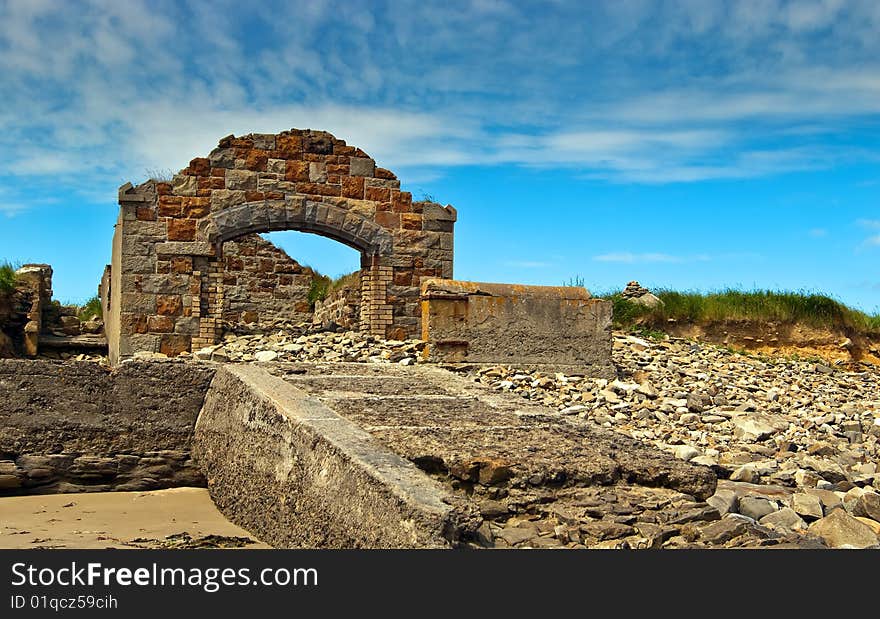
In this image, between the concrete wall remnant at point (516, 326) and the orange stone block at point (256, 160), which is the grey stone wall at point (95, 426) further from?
the orange stone block at point (256, 160)

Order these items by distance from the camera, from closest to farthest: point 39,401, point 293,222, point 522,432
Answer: point 522,432, point 39,401, point 293,222

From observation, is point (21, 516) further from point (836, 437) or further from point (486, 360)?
point (836, 437)

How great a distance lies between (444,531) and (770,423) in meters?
5.24

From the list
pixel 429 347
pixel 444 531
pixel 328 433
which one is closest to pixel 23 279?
pixel 429 347

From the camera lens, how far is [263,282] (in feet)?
62.8

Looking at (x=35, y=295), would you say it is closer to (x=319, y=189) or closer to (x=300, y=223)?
(x=300, y=223)

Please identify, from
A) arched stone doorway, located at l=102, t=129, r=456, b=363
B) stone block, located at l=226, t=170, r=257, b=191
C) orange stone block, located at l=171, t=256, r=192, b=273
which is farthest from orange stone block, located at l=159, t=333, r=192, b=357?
stone block, located at l=226, t=170, r=257, b=191

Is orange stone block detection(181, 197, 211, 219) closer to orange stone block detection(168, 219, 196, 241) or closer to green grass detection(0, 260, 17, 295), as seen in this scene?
orange stone block detection(168, 219, 196, 241)

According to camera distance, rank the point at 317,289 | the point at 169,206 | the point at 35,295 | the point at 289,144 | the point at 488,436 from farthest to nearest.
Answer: the point at 317,289
the point at 35,295
the point at 289,144
the point at 169,206
the point at 488,436

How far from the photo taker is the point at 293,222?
44.9ft

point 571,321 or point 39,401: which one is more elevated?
point 571,321

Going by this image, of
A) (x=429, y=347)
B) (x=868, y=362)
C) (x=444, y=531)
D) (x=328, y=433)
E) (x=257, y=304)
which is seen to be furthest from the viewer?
(x=257, y=304)

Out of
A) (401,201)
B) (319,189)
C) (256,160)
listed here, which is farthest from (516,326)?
(256,160)

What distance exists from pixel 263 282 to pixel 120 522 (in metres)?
13.2
